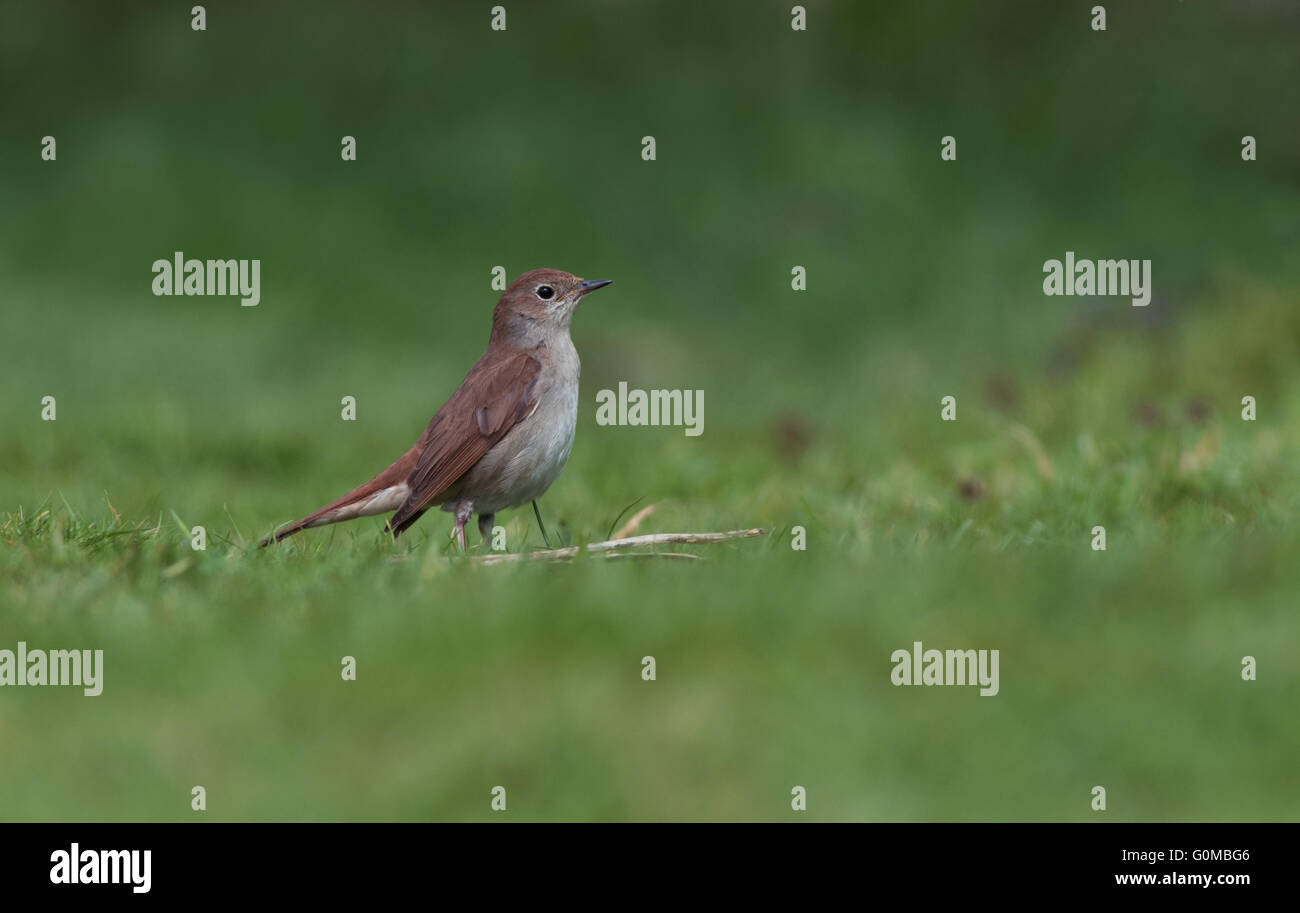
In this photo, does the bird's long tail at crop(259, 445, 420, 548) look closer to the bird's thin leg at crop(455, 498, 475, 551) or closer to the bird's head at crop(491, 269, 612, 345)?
the bird's thin leg at crop(455, 498, 475, 551)

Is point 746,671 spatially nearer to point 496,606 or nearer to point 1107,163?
point 496,606

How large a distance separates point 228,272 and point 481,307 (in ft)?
7.57

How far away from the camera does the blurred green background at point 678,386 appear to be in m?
3.99

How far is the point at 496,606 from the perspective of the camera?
462cm

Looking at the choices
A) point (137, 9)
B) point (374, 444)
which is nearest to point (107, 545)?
point (374, 444)

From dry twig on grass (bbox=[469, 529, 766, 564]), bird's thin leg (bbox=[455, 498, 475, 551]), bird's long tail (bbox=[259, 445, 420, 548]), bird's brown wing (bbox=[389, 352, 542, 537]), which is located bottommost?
dry twig on grass (bbox=[469, 529, 766, 564])

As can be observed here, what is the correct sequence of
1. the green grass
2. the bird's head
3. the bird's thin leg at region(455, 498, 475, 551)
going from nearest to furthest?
the green grass < the bird's thin leg at region(455, 498, 475, 551) < the bird's head

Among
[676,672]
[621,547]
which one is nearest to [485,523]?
[621,547]

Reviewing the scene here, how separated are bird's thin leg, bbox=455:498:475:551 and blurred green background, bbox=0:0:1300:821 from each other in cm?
24

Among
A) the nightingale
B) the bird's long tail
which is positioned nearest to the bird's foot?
the nightingale

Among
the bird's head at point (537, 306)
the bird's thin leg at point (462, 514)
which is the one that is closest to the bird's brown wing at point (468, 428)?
the bird's thin leg at point (462, 514)

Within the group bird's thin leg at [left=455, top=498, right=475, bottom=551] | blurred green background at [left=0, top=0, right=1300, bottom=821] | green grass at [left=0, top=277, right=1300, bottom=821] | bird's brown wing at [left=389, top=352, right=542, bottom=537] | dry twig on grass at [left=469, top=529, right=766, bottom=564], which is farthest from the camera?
bird's thin leg at [left=455, top=498, right=475, bottom=551]

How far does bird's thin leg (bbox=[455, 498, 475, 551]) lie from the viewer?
655 cm

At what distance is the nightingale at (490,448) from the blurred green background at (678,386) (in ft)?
0.75
